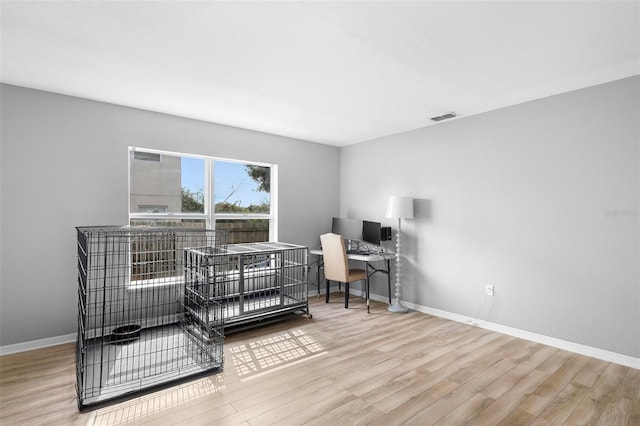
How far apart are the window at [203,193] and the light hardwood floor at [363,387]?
1577 millimetres

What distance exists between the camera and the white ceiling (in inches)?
76.6

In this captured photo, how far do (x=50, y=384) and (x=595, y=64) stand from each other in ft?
16.2

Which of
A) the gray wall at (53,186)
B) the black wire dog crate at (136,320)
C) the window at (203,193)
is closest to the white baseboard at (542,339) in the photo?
the window at (203,193)

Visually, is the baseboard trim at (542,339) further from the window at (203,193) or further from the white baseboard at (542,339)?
the window at (203,193)

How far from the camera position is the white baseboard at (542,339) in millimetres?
2824

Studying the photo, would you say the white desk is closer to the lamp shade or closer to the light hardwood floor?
the lamp shade

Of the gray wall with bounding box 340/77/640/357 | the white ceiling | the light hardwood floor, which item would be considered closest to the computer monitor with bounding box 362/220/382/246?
the gray wall with bounding box 340/77/640/357

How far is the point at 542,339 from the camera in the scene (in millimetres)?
3287

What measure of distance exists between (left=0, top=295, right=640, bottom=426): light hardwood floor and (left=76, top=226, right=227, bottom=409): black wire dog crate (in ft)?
0.52

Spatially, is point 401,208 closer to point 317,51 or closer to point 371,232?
point 371,232

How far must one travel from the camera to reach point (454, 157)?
13.3ft

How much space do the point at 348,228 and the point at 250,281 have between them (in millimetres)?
1683

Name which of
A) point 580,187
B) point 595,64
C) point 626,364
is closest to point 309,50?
point 595,64

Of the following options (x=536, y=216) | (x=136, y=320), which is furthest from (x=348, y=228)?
(x=136, y=320)
